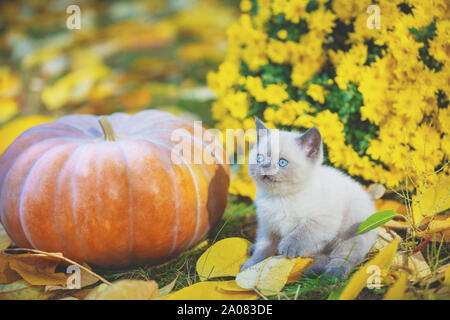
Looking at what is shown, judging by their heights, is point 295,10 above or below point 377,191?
above

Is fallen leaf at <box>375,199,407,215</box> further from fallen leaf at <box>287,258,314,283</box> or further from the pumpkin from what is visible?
the pumpkin

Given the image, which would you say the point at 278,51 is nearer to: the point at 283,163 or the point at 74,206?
the point at 283,163

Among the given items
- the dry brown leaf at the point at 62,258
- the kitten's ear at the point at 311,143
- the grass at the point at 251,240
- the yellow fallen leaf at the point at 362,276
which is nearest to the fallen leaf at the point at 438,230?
the grass at the point at 251,240

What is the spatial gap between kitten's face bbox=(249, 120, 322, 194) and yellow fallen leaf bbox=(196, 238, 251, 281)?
1.08ft

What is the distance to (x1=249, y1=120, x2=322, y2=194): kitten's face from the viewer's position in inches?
52.4

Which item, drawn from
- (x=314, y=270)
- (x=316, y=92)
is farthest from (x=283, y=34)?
(x=314, y=270)

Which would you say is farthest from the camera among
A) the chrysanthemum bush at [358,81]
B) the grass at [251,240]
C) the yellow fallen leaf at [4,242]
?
the yellow fallen leaf at [4,242]

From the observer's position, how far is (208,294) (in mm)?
1311

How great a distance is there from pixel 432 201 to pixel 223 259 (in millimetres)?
834

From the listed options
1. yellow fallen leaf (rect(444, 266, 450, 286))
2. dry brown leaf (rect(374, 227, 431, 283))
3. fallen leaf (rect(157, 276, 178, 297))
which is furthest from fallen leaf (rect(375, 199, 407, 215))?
fallen leaf (rect(157, 276, 178, 297))

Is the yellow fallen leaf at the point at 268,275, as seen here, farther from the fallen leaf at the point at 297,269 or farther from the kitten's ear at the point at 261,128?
the kitten's ear at the point at 261,128

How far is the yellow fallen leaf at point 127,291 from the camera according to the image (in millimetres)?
1174

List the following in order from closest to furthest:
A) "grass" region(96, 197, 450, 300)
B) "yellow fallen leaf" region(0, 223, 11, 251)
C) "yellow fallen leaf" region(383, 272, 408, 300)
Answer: "yellow fallen leaf" region(383, 272, 408, 300)
"grass" region(96, 197, 450, 300)
"yellow fallen leaf" region(0, 223, 11, 251)

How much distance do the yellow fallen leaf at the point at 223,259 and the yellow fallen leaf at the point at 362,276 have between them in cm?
43
